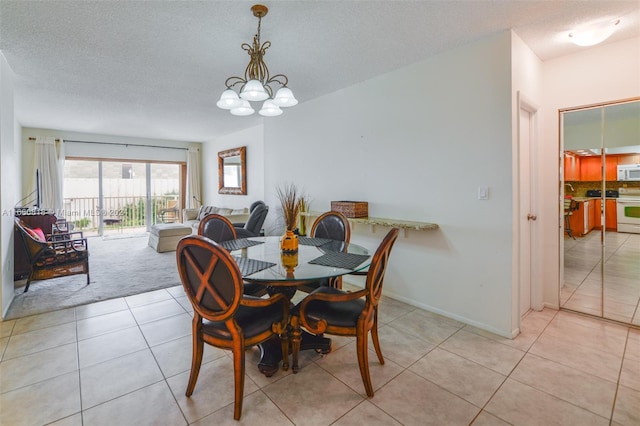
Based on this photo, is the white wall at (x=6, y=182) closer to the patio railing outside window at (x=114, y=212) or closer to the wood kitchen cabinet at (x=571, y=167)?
the patio railing outside window at (x=114, y=212)

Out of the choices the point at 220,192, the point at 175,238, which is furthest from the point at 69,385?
the point at 220,192

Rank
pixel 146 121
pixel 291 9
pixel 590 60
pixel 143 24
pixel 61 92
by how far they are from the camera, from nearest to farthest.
A: pixel 291 9 < pixel 143 24 < pixel 590 60 < pixel 61 92 < pixel 146 121

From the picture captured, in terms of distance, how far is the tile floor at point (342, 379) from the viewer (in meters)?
1.66

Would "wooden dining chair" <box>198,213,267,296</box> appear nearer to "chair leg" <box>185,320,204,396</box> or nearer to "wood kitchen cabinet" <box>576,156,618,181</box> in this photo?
"chair leg" <box>185,320,204,396</box>

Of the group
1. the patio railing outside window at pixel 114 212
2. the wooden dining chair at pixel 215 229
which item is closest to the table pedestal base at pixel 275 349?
the wooden dining chair at pixel 215 229

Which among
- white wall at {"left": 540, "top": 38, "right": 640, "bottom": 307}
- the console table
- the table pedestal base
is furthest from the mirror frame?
white wall at {"left": 540, "top": 38, "right": 640, "bottom": 307}

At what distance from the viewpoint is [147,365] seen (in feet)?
6.99

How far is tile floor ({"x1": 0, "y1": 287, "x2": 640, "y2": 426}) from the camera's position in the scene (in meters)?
1.66

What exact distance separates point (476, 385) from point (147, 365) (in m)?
2.18

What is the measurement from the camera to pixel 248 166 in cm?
660

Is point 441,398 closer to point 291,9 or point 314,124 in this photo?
point 291,9

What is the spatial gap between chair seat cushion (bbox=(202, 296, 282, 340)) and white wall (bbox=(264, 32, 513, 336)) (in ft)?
5.79

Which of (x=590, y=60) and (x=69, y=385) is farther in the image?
(x=590, y=60)

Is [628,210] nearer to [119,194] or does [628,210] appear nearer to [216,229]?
[216,229]
